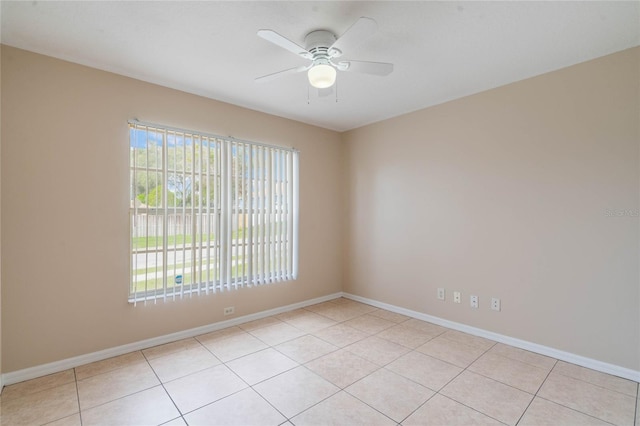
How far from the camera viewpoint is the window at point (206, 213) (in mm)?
2811

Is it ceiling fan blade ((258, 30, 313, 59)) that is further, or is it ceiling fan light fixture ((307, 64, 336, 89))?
ceiling fan light fixture ((307, 64, 336, 89))

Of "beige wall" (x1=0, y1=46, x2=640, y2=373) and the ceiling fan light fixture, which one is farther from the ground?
the ceiling fan light fixture

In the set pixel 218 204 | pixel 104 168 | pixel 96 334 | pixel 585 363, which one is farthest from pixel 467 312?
pixel 104 168

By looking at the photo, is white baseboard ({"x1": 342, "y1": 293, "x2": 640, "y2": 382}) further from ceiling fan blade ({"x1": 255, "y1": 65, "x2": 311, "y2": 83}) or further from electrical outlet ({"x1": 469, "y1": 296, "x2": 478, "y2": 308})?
ceiling fan blade ({"x1": 255, "y1": 65, "x2": 311, "y2": 83})

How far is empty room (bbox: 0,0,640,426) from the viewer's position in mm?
1973

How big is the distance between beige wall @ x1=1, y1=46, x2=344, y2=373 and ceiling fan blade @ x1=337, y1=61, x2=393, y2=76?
1.79 metres

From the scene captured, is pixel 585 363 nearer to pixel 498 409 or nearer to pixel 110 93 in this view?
pixel 498 409

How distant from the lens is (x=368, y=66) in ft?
6.97

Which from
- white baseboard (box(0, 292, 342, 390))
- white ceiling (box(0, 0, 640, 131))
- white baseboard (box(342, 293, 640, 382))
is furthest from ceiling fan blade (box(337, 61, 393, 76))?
white baseboard (box(0, 292, 342, 390))

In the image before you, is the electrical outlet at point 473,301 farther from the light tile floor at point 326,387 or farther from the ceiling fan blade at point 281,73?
the ceiling fan blade at point 281,73

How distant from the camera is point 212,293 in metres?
3.29

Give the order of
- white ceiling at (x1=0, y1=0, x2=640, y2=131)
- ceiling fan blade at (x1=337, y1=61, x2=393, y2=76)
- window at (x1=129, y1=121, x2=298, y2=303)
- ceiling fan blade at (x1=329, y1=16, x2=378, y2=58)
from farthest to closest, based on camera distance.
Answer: window at (x1=129, y1=121, x2=298, y2=303)
ceiling fan blade at (x1=337, y1=61, x2=393, y2=76)
white ceiling at (x1=0, y1=0, x2=640, y2=131)
ceiling fan blade at (x1=329, y1=16, x2=378, y2=58)

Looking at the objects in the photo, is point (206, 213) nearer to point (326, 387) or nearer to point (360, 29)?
point (326, 387)

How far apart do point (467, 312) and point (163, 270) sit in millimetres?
3208
